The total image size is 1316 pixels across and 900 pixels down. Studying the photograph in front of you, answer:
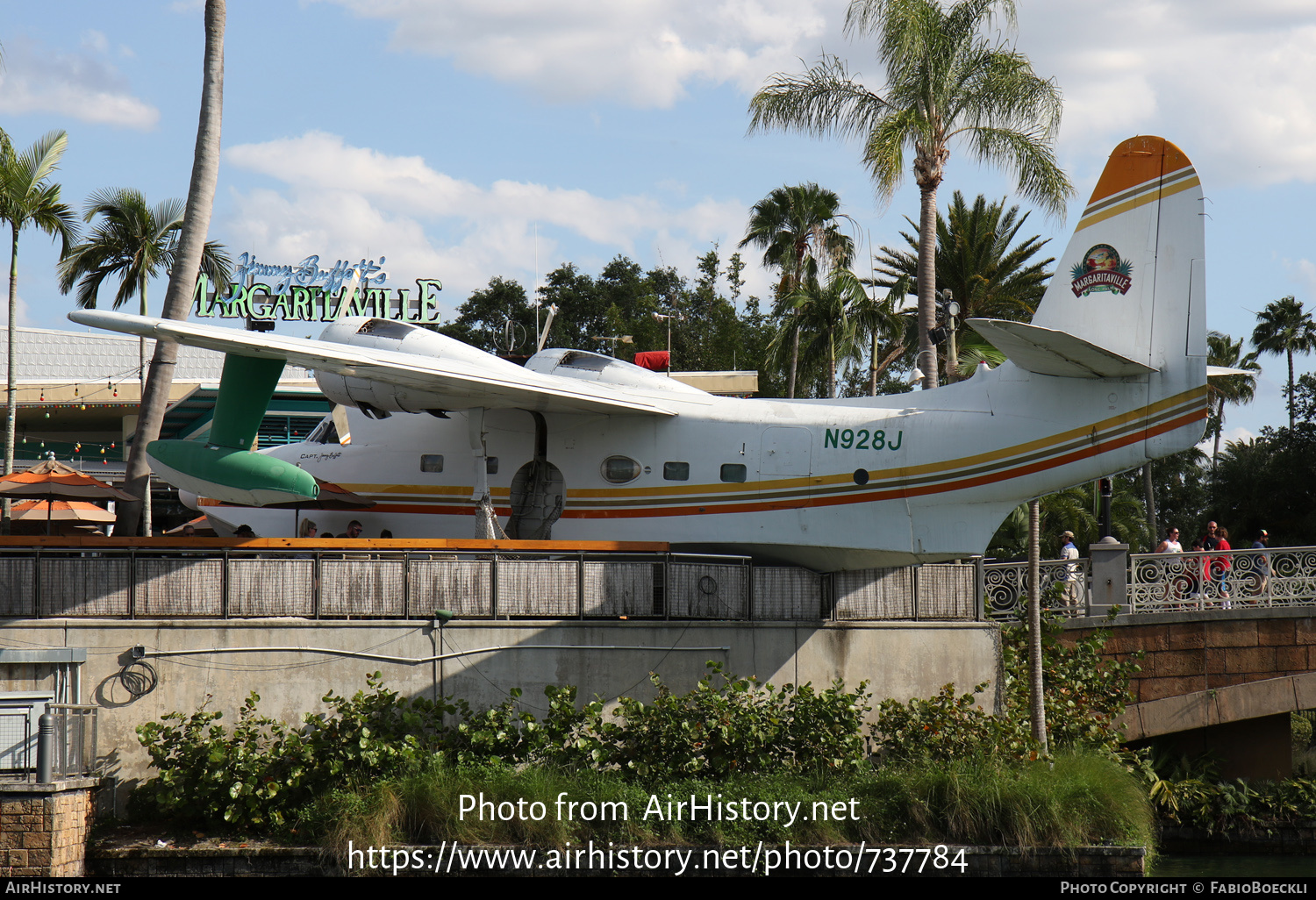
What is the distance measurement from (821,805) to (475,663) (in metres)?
5.04

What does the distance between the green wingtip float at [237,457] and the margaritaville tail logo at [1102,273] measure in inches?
437

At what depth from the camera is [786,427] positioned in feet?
53.8

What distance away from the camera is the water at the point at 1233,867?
16641mm

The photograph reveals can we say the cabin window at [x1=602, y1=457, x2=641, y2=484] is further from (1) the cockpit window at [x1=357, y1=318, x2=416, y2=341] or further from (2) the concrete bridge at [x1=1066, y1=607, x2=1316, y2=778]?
(2) the concrete bridge at [x1=1066, y1=607, x2=1316, y2=778]

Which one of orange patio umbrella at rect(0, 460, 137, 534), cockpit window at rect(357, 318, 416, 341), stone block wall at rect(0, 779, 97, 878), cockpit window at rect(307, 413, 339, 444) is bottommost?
stone block wall at rect(0, 779, 97, 878)

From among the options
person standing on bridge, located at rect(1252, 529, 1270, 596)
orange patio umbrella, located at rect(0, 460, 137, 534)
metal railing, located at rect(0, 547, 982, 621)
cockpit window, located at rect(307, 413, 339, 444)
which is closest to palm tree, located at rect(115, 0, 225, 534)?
orange patio umbrella, located at rect(0, 460, 137, 534)

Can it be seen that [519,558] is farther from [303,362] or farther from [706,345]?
[706,345]

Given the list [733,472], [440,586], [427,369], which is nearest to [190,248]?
[427,369]

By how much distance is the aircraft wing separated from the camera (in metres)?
14.6

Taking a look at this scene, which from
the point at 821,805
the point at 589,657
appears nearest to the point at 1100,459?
the point at 821,805

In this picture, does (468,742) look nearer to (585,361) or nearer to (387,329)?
(585,361)

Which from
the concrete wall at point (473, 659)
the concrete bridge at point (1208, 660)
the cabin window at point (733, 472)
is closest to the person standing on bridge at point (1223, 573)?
the concrete bridge at point (1208, 660)

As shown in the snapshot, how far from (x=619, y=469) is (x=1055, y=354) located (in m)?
6.50

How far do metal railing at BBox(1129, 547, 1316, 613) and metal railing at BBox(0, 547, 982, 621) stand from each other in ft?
14.5
